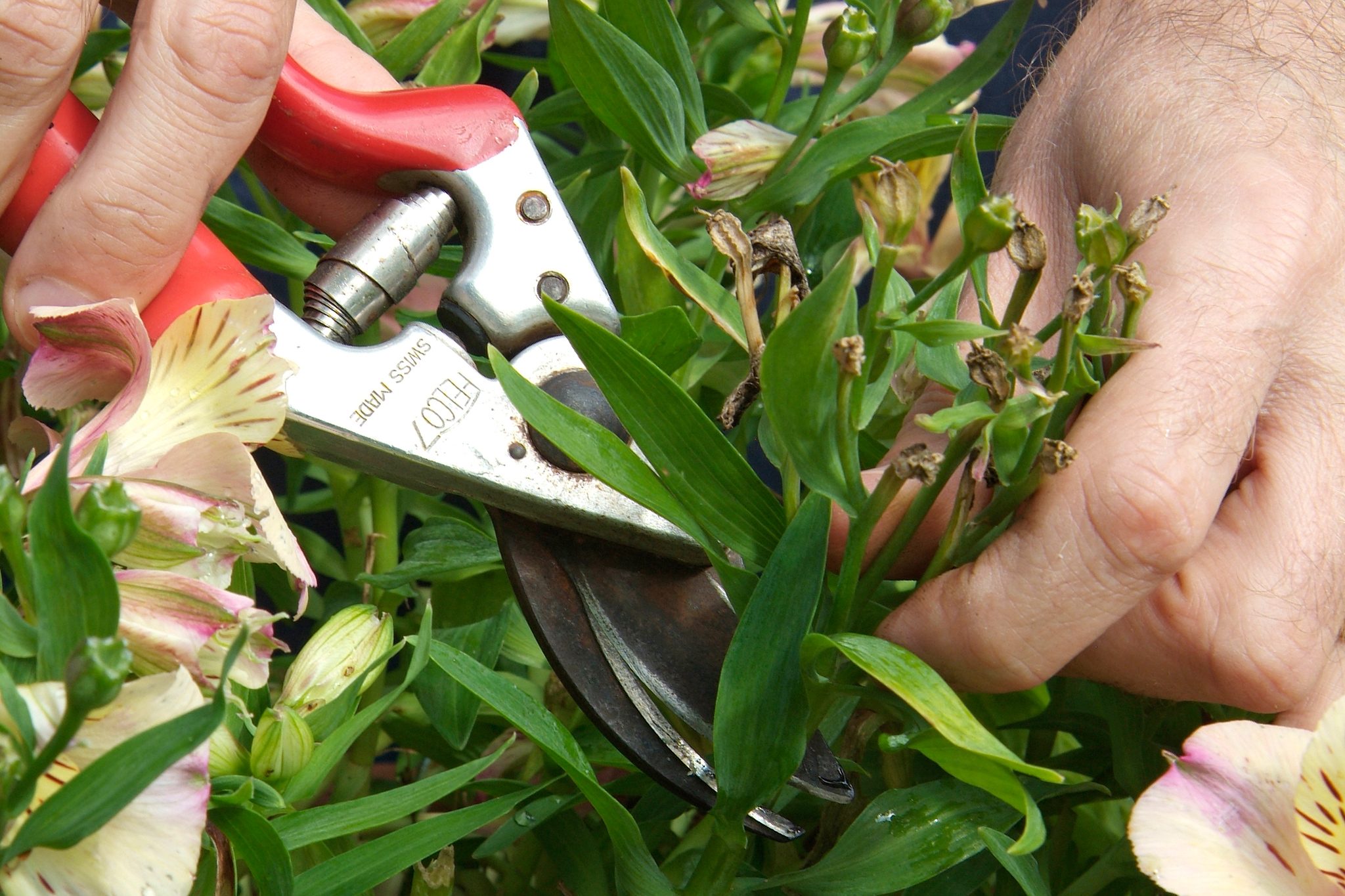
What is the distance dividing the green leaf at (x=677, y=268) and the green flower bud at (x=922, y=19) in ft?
0.62

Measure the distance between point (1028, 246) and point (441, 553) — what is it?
0.32m

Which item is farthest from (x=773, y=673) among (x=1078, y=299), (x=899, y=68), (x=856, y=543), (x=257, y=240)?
(x=899, y=68)

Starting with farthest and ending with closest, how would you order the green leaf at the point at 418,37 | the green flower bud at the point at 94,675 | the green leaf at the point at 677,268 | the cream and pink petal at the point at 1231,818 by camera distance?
the green leaf at the point at 418,37, the green leaf at the point at 677,268, the cream and pink petal at the point at 1231,818, the green flower bud at the point at 94,675

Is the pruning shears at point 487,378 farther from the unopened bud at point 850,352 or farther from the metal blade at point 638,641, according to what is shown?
the unopened bud at point 850,352

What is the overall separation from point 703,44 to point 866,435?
1.23 ft

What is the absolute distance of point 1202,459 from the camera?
0.40 m

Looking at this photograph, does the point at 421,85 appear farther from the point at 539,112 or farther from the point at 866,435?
the point at 866,435

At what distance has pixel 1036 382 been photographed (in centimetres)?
33

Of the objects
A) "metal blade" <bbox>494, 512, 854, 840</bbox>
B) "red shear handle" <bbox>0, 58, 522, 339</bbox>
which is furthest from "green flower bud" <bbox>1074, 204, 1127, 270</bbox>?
"red shear handle" <bbox>0, 58, 522, 339</bbox>

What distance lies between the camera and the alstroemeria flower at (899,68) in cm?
78

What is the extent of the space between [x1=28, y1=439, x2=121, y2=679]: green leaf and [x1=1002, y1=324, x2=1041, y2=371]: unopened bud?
0.76 ft

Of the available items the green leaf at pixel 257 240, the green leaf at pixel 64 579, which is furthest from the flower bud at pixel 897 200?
the green leaf at pixel 257 240

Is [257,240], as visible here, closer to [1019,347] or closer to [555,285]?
[555,285]

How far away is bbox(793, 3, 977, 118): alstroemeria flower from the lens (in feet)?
2.57
